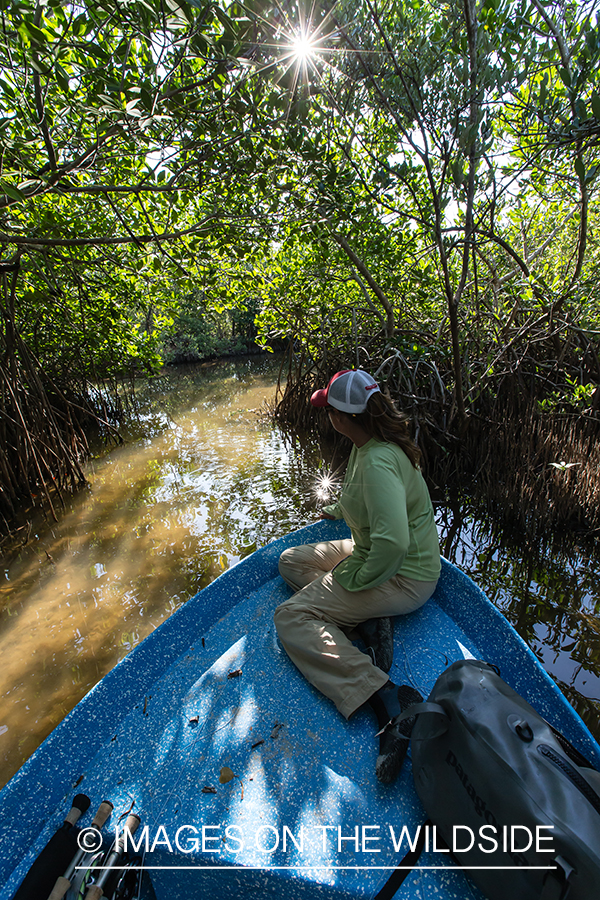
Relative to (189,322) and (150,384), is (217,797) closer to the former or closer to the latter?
(150,384)

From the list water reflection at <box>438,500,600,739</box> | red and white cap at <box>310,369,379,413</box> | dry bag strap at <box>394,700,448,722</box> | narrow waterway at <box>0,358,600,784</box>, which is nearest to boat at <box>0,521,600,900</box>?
dry bag strap at <box>394,700,448,722</box>

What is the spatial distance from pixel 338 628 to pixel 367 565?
1.30 ft

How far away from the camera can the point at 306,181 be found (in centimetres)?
364

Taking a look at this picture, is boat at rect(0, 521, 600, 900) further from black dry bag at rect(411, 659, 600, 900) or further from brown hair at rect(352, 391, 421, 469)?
brown hair at rect(352, 391, 421, 469)

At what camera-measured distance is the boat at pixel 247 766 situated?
1254 mm

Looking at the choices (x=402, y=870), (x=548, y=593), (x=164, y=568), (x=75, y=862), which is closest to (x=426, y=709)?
(x=402, y=870)

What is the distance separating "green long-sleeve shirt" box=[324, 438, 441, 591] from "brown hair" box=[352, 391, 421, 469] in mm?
40

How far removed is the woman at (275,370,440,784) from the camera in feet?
5.78

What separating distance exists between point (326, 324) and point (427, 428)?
121 inches

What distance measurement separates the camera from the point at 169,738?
1.74 metres

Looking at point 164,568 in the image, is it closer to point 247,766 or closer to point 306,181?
point 247,766

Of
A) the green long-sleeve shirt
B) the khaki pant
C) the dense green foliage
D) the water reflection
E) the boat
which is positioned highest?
the dense green foliage

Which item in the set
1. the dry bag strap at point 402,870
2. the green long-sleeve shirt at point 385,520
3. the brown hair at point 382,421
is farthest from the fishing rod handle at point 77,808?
the brown hair at point 382,421

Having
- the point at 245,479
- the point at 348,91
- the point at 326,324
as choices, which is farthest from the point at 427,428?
the point at 348,91
